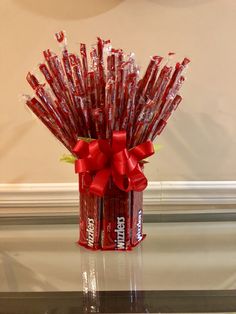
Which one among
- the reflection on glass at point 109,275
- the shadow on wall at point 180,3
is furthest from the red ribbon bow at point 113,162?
the shadow on wall at point 180,3

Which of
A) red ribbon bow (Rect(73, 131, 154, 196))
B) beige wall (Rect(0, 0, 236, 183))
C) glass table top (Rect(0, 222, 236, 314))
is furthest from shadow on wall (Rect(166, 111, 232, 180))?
red ribbon bow (Rect(73, 131, 154, 196))

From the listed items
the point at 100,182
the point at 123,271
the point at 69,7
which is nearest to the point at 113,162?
the point at 100,182

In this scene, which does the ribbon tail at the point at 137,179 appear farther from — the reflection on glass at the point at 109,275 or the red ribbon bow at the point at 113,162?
the reflection on glass at the point at 109,275

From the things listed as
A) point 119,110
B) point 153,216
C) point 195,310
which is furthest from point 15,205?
point 195,310

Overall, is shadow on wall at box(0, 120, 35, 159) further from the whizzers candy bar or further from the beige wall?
the whizzers candy bar

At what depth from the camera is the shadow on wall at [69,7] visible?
975mm

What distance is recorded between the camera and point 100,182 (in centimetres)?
76

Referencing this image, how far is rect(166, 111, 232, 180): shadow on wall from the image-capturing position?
1.02m

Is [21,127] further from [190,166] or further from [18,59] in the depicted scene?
[190,166]

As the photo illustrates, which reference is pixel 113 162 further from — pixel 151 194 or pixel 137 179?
pixel 151 194

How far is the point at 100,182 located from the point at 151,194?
0.29m

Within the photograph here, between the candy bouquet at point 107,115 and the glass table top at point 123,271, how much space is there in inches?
3.0

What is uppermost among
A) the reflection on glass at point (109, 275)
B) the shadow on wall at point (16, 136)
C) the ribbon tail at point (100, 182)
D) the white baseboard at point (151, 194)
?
the shadow on wall at point (16, 136)

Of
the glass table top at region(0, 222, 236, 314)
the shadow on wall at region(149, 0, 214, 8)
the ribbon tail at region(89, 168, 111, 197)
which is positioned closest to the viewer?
the glass table top at region(0, 222, 236, 314)
